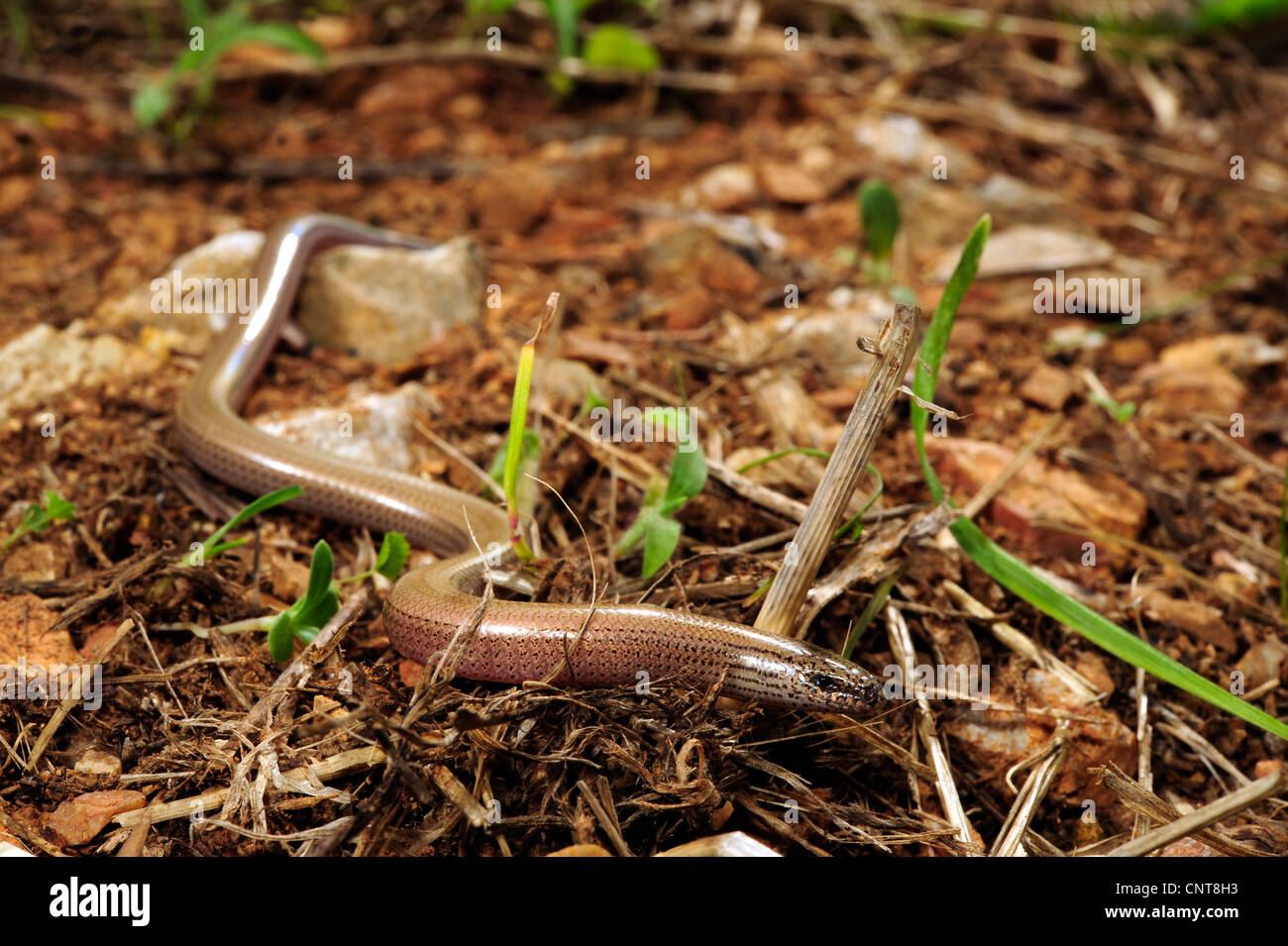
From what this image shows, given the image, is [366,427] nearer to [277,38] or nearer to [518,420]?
[518,420]

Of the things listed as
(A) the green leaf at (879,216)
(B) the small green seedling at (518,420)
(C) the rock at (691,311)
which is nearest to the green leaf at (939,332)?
(B) the small green seedling at (518,420)

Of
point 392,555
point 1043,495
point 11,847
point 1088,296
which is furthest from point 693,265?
point 11,847

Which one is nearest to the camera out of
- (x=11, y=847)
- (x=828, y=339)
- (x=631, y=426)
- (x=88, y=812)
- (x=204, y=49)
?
(x=11, y=847)

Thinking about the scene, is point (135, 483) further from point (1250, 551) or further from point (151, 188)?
point (1250, 551)

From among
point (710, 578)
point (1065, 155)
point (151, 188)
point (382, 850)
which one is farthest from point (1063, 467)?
point (151, 188)

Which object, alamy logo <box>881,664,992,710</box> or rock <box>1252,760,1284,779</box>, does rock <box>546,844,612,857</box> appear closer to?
alamy logo <box>881,664,992,710</box>

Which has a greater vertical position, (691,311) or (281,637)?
(691,311)
